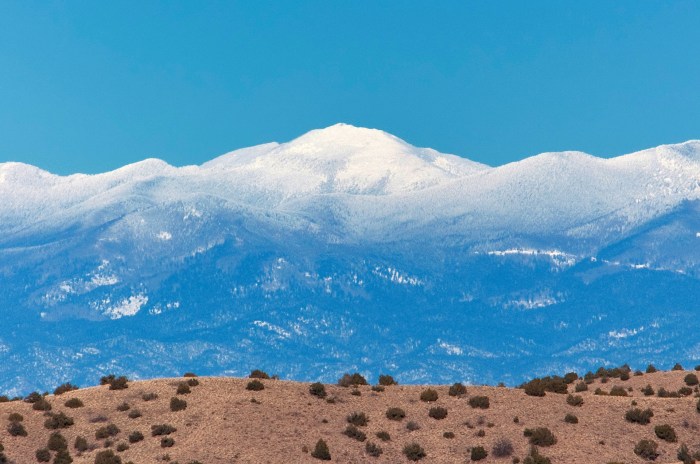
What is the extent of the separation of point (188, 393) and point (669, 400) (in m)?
31.9

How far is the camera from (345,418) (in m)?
80.3

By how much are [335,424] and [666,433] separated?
20272mm

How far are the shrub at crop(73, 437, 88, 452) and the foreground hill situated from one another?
0.15 metres

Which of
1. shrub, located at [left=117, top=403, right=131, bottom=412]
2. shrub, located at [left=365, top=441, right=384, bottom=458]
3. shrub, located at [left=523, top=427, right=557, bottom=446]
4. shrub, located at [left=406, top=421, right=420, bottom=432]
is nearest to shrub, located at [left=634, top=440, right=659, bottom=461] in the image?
shrub, located at [left=523, top=427, right=557, bottom=446]

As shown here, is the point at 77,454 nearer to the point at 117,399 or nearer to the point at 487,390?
the point at 117,399

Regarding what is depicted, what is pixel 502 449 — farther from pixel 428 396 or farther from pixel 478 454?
pixel 428 396

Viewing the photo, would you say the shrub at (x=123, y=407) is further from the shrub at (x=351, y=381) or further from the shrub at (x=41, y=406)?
the shrub at (x=351, y=381)

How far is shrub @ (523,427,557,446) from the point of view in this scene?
75.4 meters

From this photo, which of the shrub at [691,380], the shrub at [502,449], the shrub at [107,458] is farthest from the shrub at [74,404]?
the shrub at [691,380]

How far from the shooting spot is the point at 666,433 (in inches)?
3061

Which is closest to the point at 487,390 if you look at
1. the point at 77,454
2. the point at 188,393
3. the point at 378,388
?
the point at 378,388

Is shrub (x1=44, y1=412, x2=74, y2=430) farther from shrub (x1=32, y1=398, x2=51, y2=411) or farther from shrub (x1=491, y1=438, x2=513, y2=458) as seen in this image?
shrub (x1=491, y1=438, x2=513, y2=458)

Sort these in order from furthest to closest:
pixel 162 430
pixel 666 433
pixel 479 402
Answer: pixel 479 402
pixel 666 433
pixel 162 430

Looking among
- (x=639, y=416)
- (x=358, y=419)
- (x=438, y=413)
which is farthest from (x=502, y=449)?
(x=639, y=416)
